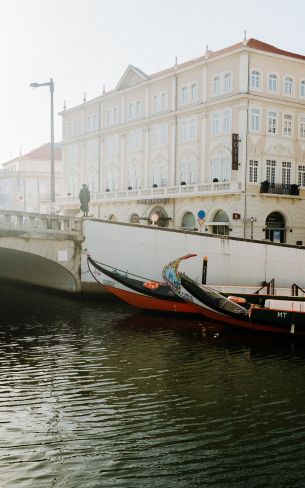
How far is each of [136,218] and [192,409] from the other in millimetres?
39804

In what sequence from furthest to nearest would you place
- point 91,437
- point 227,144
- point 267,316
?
point 227,144
point 267,316
point 91,437

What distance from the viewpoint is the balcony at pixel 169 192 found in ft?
144

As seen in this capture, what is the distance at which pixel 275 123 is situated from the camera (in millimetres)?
45031

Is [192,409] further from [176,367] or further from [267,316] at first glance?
[267,316]

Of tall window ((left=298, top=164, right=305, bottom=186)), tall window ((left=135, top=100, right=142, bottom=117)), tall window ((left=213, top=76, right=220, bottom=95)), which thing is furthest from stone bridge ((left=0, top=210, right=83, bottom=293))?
tall window ((left=135, top=100, right=142, bottom=117))

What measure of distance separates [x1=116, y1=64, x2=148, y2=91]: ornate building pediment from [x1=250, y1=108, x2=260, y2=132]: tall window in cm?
1422

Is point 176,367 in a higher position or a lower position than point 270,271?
lower

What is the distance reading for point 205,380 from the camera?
1798 cm

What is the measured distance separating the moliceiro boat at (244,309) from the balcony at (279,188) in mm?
16678

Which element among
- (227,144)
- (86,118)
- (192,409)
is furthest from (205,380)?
(86,118)

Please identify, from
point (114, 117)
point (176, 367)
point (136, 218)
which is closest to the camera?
point (176, 367)

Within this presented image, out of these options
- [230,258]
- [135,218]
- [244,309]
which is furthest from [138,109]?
[244,309]

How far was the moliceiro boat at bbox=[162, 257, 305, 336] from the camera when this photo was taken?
24413mm

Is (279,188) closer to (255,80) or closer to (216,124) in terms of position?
(216,124)
